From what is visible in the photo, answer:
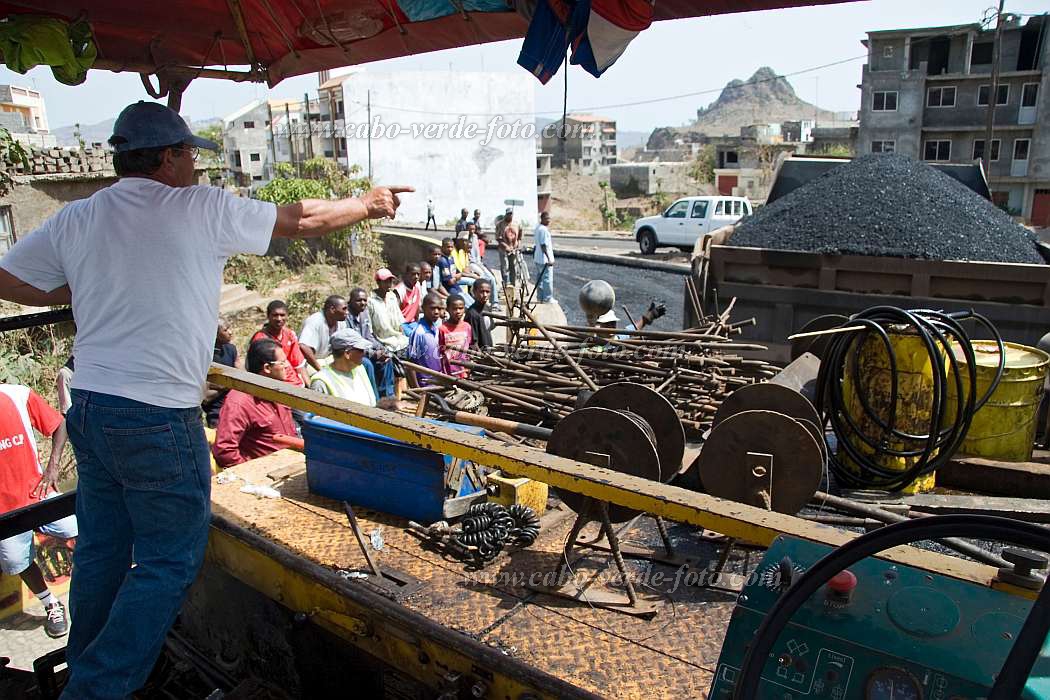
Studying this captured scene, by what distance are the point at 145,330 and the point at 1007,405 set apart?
165 inches

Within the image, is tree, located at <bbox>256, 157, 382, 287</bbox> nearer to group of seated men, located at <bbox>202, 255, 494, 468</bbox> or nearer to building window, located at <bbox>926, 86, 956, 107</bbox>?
group of seated men, located at <bbox>202, 255, 494, 468</bbox>

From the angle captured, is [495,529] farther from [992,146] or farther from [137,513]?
[992,146]

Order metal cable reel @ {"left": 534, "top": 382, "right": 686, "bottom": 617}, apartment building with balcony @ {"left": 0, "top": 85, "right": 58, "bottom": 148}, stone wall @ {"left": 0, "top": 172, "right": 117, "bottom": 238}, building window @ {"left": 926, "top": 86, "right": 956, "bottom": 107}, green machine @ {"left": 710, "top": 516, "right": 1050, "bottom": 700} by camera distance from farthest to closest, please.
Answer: building window @ {"left": 926, "top": 86, "right": 956, "bottom": 107}
apartment building with balcony @ {"left": 0, "top": 85, "right": 58, "bottom": 148}
stone wall @ {"left": 0, "top": 172, "right": 117, "bottom": 238}
metal cable reel @ {"left": 534, "top": 382, "right": 686, "bottom": 617}
green machine @ {"left": 710, "top": 516, "right": 1050, "bottom": 700}

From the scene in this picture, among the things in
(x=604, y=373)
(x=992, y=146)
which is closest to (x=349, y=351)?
(x=604, y=373)

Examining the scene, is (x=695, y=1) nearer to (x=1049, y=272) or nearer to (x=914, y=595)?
(x=914, y=595)

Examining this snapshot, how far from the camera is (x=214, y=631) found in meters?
3.87

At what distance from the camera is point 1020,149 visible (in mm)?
40719

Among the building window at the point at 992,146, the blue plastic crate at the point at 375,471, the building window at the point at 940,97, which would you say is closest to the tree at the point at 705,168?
the building window at the point at 940,97

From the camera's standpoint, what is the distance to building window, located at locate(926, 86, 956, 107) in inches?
1628

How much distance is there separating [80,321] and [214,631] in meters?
2.19

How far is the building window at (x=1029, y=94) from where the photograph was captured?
131 feet

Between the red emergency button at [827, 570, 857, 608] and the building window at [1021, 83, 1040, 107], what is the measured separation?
4869 centimetres

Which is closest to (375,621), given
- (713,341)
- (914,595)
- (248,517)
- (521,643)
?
(521,643)

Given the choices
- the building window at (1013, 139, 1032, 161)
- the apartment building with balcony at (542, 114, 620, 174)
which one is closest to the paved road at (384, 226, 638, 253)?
the building window at (1013, 139, 1032, 161)
